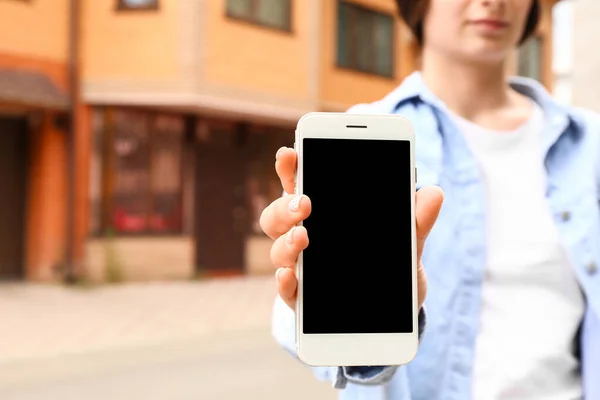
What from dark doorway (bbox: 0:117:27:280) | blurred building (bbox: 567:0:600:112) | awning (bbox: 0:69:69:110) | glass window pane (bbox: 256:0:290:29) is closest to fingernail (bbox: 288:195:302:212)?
blurred building (bbox: 567:0:600:112)

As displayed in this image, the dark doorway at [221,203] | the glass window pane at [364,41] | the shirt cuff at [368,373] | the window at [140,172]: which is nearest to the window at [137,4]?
the window at [140,172]

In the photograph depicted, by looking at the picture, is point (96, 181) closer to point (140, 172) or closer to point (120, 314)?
point (140, 172)

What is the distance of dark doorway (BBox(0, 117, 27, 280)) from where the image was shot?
12156mm

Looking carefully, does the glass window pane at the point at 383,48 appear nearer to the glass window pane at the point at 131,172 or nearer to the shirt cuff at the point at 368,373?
the glass window pane at the point at 131,172

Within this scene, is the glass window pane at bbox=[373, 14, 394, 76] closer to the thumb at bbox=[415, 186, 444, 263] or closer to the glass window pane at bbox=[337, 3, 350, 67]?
the glass window pane at bbox=[337, 3, 350, 67]

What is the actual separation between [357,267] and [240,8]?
12627 mm

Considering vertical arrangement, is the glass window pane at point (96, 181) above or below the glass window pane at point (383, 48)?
below

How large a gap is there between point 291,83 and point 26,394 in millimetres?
8879

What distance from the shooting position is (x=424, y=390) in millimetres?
1358

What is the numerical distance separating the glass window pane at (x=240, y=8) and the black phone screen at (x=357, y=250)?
40.3 ft

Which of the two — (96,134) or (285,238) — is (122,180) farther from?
(285,238)

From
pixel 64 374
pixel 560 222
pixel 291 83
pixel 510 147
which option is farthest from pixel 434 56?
pixel 291 83

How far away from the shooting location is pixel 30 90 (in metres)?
11.7

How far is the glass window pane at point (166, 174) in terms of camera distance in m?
12.8
